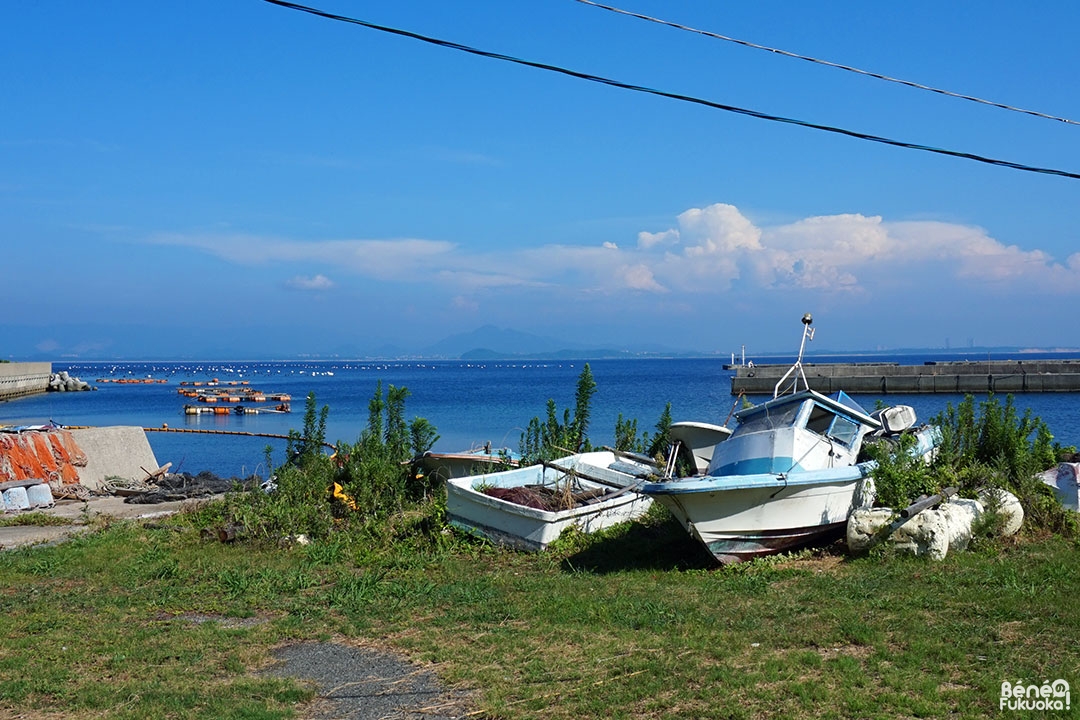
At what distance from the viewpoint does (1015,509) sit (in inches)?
429

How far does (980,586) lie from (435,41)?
7.30 metres

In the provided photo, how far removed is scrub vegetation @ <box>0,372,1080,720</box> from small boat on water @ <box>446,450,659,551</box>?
227mm

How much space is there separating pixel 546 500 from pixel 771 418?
3.28m

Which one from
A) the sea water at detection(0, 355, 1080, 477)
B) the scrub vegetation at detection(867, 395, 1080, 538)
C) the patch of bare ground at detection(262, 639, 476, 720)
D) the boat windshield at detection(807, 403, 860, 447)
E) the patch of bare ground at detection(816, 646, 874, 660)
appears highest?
Result: the boat windshield at detection(807, 403, 860, 447)

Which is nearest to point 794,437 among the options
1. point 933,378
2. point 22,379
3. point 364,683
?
point 364,683

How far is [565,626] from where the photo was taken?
8.26 metres

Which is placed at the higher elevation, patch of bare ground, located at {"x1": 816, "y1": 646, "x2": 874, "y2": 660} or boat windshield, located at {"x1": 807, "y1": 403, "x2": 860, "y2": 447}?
boat windshield, located at {"x1": 807, "y1": 403, "x2": 860, "y2": 447}

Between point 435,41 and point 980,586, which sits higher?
point 435,41

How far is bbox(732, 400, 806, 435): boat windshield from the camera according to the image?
477 inches

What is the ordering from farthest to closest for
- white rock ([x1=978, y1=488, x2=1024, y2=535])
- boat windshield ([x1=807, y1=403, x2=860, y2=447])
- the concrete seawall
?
the concrete seawall, boat windshield ([x1=807, y1=403, x2=860, y2=447]), white rock ([x1=978, y1=488, x2=1024, y2=535])

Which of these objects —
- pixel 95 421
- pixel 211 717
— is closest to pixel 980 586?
pixel 211 717

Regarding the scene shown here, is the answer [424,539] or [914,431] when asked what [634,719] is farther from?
[914,431]

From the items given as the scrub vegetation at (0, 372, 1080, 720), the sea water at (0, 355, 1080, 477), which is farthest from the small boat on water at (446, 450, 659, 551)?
the sea water at (0, 355, 1080, 477)

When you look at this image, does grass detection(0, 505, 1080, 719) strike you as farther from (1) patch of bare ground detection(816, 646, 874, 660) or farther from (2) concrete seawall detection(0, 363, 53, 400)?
(2) concrete seawall detection(0, 363, 53, 400)
